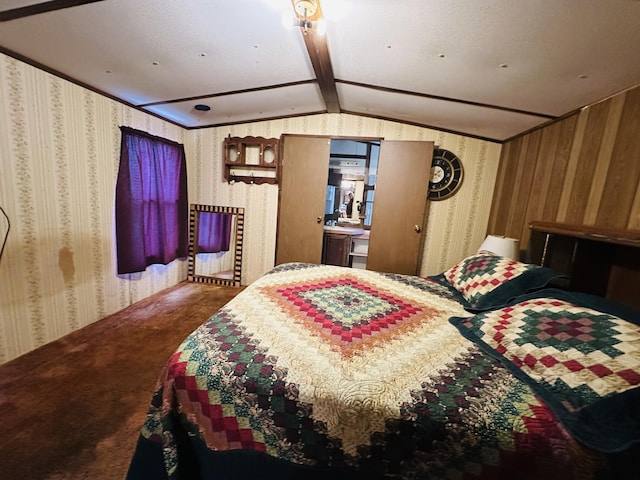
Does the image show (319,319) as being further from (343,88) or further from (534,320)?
(343,88)

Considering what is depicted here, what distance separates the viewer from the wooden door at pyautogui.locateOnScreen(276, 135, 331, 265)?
308cm

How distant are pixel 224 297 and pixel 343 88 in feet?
8.63

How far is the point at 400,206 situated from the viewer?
3004 mm

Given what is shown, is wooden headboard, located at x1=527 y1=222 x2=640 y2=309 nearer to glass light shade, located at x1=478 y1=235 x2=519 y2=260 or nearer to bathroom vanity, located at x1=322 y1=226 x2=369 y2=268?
glass light shade, located at x1=478 y1=235 x2=519 y2=260

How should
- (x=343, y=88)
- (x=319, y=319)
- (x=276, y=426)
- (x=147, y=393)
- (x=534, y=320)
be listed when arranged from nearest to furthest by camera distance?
(x=276, y=426)
(x=534, y=320)
(x=319, y=319)
(x=147, y=393)
(x=343, y=88)

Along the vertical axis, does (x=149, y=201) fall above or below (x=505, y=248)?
above

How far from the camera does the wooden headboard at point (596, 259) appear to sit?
1.24m

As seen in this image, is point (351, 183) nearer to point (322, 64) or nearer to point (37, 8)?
point (322, 64)

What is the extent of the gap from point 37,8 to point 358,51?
1.71 metres

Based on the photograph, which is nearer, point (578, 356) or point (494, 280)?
point (578, 356)

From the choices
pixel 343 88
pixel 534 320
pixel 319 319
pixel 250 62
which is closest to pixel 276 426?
pixel 319 319

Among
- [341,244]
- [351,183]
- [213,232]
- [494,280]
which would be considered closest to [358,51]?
[494,280]

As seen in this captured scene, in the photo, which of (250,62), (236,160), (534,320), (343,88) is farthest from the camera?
(236,160)

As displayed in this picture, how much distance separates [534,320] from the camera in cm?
108
